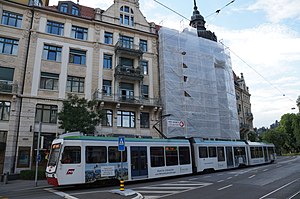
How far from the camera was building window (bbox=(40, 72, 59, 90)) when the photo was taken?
24370 mm

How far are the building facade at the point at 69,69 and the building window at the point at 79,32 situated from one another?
0.37 ft

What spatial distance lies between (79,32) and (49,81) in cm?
709

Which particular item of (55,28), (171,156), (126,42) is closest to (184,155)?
(171,156)

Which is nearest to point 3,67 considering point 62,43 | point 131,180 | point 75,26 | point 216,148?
point 62,43

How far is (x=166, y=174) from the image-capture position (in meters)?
17.6

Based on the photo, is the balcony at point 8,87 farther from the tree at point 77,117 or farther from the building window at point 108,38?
the building window at point 108,38

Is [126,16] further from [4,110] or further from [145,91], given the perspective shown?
[4,110]

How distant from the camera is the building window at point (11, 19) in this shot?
79.3ft

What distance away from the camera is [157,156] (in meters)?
17.3

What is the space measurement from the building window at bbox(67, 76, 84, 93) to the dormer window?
32.7ft

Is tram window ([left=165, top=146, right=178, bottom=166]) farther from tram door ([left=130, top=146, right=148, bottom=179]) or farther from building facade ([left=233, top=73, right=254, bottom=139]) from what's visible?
building facade ([left=233, top=73, right=254, bottom=139])

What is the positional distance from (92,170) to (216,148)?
1257 cm

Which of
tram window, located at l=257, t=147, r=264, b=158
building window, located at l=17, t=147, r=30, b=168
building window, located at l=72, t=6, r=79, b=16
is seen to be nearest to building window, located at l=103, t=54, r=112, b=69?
building window, located at l=72, t=6, r=79, b=16

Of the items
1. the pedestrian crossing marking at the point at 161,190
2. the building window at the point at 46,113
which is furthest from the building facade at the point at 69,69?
the pedestrian crossing marking at the point at 161,190
